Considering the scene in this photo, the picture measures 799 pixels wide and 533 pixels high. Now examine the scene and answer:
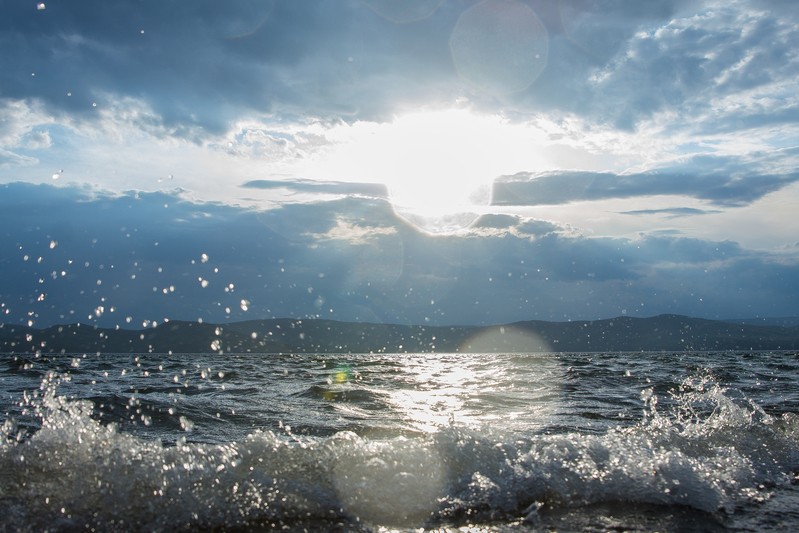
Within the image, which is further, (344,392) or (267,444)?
(344,392)

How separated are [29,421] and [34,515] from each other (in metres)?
6.54

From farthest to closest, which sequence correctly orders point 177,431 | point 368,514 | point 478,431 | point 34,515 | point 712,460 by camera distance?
point 177,431, point 478,431, point 712,460, point 368,514, point 34,515

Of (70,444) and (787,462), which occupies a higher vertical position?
(70,444)

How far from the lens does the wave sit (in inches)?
200

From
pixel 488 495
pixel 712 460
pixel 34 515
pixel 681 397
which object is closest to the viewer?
pixel 34 515

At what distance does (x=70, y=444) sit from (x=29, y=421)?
478cm

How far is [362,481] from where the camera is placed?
598 centimetres

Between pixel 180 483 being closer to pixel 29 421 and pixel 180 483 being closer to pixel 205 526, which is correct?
pixel 205 526

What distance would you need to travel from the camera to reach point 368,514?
5258 millimetres

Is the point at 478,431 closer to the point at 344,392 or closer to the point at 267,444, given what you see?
the point at 267,444

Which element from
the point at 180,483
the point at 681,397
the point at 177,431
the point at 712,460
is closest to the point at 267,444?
the point at 180,483

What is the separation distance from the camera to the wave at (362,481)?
16.7 ft

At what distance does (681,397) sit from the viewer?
16344mm

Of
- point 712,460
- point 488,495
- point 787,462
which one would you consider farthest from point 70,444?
point 787,462
